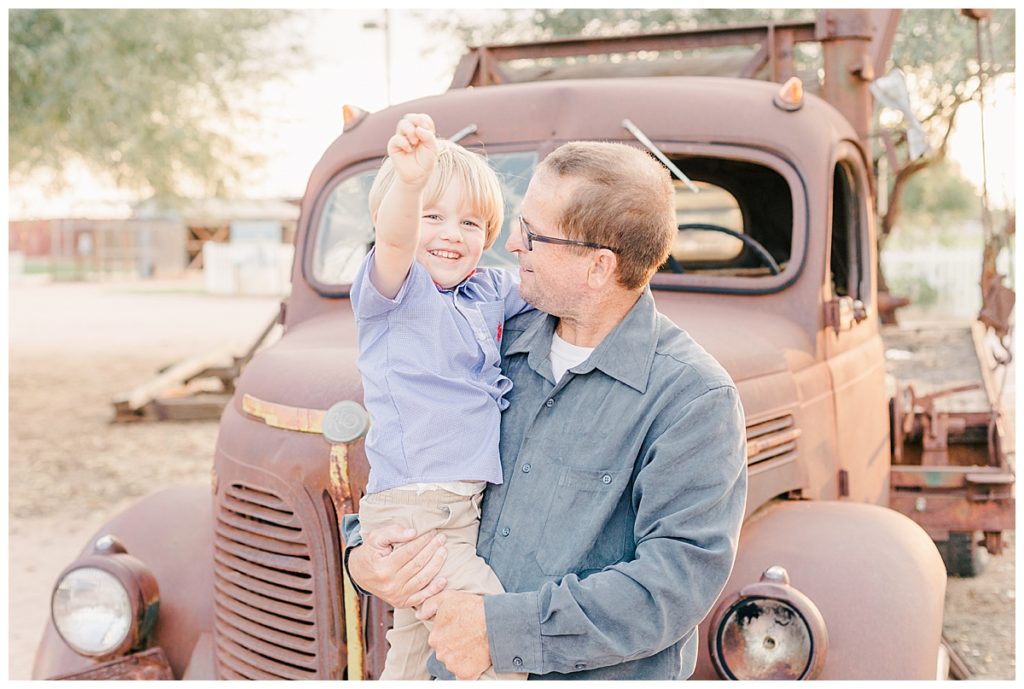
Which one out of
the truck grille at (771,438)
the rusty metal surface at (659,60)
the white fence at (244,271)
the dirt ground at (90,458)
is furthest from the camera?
the white fence at (244,271)

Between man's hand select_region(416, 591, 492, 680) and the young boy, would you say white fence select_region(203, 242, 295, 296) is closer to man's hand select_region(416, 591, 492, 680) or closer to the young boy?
the young boy

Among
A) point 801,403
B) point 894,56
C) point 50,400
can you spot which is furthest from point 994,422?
point 50,400

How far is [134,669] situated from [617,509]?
1704 mm

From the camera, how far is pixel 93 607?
2.94m

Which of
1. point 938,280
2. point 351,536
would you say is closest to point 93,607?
point 351,536

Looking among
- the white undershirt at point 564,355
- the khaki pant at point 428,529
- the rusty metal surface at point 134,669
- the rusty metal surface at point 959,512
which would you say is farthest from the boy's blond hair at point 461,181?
the rusty metal surface at point 959,512

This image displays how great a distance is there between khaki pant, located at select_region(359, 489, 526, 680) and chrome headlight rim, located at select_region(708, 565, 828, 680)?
2.51 feet

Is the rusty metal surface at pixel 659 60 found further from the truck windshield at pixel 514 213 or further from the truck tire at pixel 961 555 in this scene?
the truck tire at pixel 961 555

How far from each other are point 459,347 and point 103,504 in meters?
6.11

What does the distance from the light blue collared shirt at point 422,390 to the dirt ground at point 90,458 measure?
10.6 ft

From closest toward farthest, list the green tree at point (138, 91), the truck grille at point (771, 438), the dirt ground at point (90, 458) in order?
the truck grille at point (771, 438), the dirt ground at point (90, 458), the green tree at point (138, 91)

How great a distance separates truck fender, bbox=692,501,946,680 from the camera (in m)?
2.48

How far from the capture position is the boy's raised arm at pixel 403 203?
5.76 ft

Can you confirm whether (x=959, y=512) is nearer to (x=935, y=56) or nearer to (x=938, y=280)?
(x=935, y=56)
